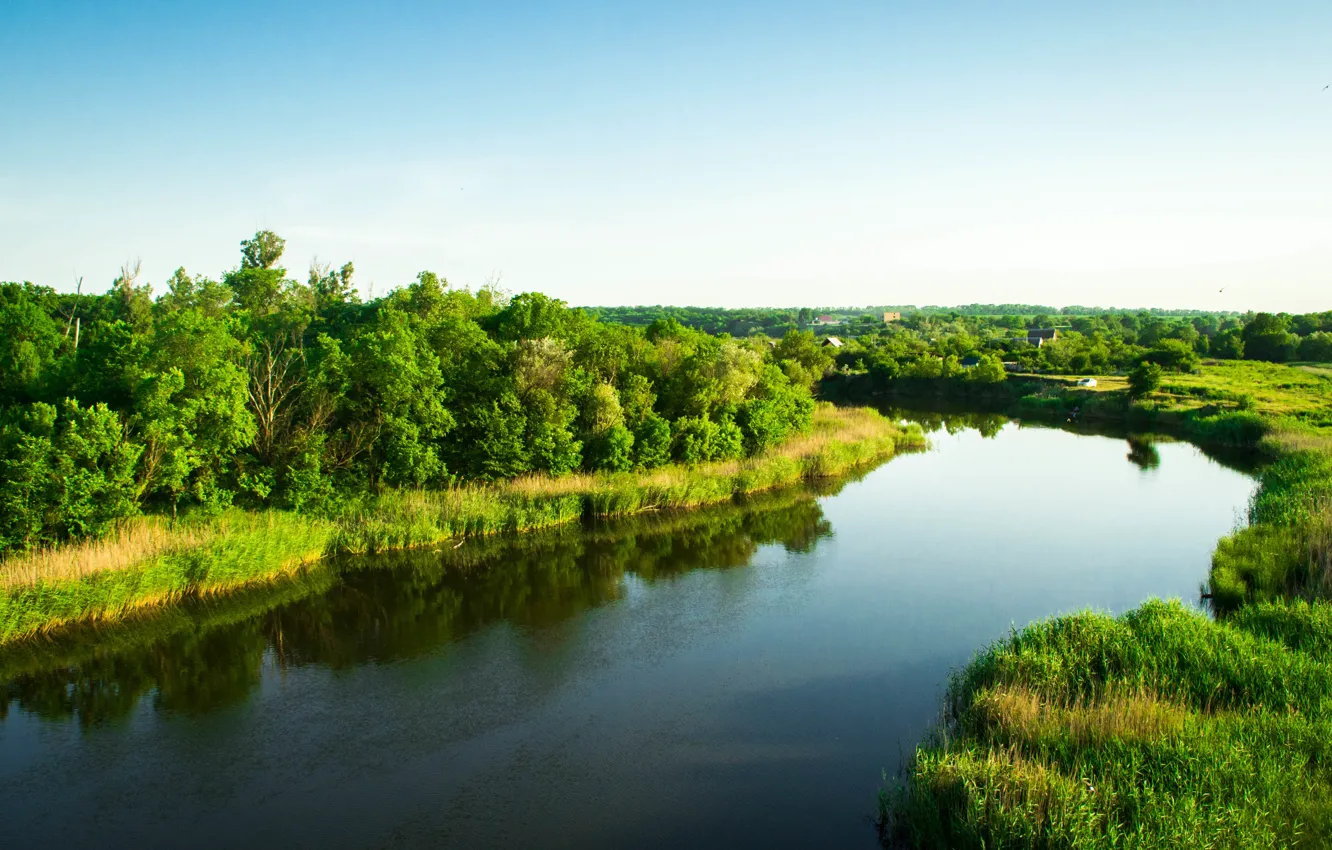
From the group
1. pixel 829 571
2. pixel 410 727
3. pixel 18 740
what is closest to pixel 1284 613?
pixel 829 571

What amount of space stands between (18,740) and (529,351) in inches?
750

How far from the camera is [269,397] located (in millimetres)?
24219

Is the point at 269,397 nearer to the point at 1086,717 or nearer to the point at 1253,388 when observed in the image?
the point at 1086,717

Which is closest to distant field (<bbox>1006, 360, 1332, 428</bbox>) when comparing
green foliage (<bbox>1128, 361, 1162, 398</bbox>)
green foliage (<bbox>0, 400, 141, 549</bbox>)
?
green foliage (<bbox>1128, 361, 1162, 398</bbox>)

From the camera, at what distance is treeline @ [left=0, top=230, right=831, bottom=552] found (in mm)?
18953

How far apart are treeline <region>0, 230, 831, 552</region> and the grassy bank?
0.78 metres

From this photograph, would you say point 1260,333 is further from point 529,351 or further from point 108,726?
point 108,726

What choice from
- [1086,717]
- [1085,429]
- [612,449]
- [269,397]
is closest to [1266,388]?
[1085,429]

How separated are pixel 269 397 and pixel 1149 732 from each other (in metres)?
23.7

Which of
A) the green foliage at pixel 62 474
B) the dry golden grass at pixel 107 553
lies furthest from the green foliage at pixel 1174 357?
the green foliage at pixel 62 474

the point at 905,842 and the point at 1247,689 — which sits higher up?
the point at 1247,689

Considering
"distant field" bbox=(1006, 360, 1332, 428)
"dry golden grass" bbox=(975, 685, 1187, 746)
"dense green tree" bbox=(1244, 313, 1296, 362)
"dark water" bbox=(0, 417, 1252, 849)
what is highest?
"dense green tree" bbox=(1244, 313, 1296, 362)

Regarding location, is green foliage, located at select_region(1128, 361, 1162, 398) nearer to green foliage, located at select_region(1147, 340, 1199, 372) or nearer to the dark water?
green foliage, located at select_region(1147, 340, 1199, 372)

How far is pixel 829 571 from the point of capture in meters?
23.7
